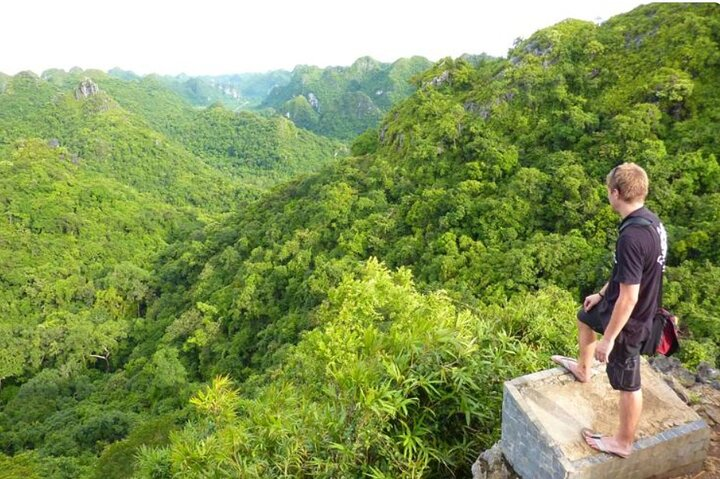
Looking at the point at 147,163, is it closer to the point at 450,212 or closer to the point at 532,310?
the point at 450,212

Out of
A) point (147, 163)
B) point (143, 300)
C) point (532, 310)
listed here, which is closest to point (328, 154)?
point (147, 163)

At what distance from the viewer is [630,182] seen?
2.99 meters

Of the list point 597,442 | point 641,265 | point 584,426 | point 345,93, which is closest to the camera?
point 641,265

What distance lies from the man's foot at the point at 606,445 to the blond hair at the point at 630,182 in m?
1.66

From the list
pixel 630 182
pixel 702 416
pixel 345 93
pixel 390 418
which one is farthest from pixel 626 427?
pixel 345 93

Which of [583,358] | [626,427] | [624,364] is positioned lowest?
[626,427]

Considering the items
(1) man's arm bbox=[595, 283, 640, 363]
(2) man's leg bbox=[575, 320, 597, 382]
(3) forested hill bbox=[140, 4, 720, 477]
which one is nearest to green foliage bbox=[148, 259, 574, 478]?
(3) forested hill bbox=[140, 4, 720, 477]

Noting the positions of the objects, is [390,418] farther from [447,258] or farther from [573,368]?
[447,258]

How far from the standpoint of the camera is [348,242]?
2273 cm

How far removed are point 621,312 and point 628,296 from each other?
0.11 meters

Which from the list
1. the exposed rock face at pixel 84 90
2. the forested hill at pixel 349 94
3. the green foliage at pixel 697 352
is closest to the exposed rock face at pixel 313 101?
the forested hill at pixel 349 94

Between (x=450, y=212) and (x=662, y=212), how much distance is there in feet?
24.4

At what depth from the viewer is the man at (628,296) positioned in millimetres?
2955

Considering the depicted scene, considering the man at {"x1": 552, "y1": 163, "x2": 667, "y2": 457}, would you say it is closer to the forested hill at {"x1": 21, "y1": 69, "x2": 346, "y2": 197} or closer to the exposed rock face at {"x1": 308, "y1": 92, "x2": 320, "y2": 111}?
the forested hill at {"x1": 21, "y1": 69, "x2": 346, "y2": 197}
